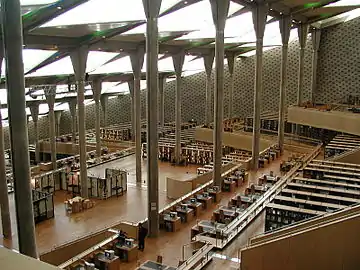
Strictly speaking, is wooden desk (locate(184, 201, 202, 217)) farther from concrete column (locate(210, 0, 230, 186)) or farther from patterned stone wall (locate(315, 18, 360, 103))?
patterned stone wall (locate(315, 18, 360, 103))

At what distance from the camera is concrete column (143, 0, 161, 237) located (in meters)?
13.6

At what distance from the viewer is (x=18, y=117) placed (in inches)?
373

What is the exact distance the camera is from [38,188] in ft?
78.8

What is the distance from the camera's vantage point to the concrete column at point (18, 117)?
898 cm

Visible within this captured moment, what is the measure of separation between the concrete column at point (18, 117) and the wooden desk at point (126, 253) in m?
3.52

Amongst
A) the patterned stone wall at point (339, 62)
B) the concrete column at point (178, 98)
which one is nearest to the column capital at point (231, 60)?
the patterned stone wall at point (339, 62)

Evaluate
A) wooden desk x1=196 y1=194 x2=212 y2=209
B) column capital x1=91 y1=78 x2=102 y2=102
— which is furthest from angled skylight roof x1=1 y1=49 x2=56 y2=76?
wooden desk x1=196 y1=194 x2=212 y2=209

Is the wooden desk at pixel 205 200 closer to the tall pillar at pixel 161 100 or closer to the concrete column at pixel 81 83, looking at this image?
the concrete column at pixel 81 83

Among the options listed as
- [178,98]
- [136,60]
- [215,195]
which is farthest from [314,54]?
[215,195]

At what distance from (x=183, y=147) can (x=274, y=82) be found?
11694mm

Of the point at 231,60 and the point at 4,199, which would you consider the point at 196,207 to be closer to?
the point at 4,199

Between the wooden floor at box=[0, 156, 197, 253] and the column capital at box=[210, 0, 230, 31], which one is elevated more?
the column capital at box=[210, 0, 230, 31]

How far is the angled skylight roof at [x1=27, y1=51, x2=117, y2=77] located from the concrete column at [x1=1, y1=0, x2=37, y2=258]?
15.8 m

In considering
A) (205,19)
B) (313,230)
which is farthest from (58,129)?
(313,230)
